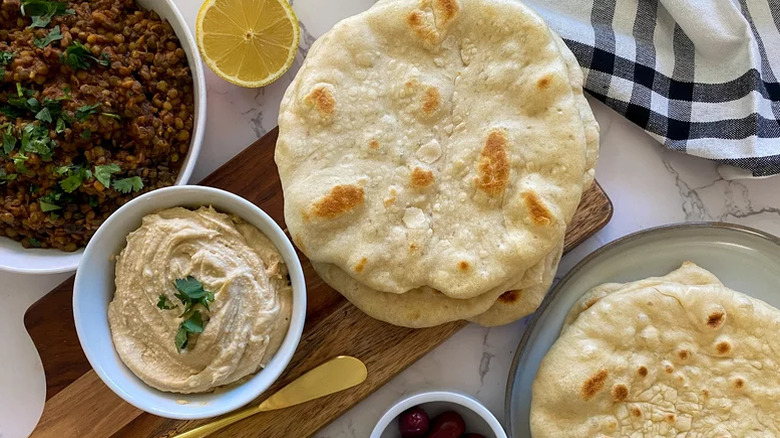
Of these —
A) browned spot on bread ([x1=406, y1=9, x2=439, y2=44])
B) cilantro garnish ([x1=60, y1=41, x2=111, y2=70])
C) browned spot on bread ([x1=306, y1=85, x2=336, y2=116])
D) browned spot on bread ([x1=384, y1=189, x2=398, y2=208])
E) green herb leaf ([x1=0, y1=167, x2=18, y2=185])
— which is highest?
Answer: cilantro garnish ([x1=60, y1=41, x2=111, y2=70])

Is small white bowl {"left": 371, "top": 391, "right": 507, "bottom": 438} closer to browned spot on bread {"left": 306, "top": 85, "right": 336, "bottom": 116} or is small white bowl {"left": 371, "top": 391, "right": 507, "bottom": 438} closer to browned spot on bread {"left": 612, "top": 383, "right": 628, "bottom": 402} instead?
browned spot on bread {"left": 612, "top": 383, "right": 628, "bottom": 402}

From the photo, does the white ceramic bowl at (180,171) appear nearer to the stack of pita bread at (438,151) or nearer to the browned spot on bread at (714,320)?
the stack of pita bread at (438,151)

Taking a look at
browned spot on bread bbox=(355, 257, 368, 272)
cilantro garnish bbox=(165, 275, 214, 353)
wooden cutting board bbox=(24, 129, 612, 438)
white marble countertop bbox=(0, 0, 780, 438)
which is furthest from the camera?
white marble countertop bbox=(0, 0, 780, 438)

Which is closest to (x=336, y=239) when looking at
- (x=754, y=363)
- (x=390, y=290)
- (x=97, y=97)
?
(x=390, y=290)

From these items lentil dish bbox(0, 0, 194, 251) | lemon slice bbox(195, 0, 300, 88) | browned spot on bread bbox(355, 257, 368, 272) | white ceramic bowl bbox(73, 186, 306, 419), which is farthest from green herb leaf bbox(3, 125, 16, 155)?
browned spot on bread bbox(355, 257, 368, 272)

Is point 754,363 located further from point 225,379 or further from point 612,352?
point 225,379

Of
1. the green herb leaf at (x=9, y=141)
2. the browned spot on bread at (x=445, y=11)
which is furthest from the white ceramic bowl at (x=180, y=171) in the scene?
the browned spot on bread at (x=445, y=11)
